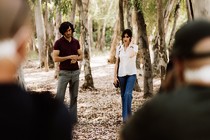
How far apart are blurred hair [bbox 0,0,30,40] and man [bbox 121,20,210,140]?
69 cm

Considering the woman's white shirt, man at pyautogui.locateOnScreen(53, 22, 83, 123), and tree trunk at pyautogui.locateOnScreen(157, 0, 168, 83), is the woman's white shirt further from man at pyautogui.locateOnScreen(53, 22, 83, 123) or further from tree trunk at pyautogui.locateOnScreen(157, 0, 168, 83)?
tree trunk at pyautogui.locateOnScreen(157, 0, 168, 83)

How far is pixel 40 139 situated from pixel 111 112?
9.34 meters

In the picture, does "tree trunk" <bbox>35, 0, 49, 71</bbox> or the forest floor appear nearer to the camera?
the forest floor

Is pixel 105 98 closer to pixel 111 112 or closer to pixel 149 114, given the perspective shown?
pixel 111 112

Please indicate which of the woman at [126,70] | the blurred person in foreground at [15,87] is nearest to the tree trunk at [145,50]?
the woman at [126,70]

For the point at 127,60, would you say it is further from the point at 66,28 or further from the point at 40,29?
the point at 40,29

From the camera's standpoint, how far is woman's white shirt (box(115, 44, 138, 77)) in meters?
8.52

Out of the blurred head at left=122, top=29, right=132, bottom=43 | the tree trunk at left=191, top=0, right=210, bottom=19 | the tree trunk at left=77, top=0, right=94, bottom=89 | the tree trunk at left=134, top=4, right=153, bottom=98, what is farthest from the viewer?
the tree trunk at left=77, top=0, right=94, bottom=89

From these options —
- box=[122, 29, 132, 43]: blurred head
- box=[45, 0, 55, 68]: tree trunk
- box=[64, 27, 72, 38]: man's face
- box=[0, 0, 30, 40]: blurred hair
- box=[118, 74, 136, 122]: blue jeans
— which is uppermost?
box=[45, 0, 55, 68]: tree trunk

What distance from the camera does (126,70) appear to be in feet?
27.9

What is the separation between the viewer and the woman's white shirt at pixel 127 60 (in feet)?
28.0

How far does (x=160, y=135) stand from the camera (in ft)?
6.40

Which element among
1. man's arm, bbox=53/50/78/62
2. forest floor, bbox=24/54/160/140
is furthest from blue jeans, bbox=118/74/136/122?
man's arm, bbox=53/50/78/62

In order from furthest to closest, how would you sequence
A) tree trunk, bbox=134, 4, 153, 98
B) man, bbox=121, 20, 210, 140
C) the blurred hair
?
tree trunk, bbox=134, 4, 153, 98 < man, bbox=121, 20, 210, 140 < the blurred hair
